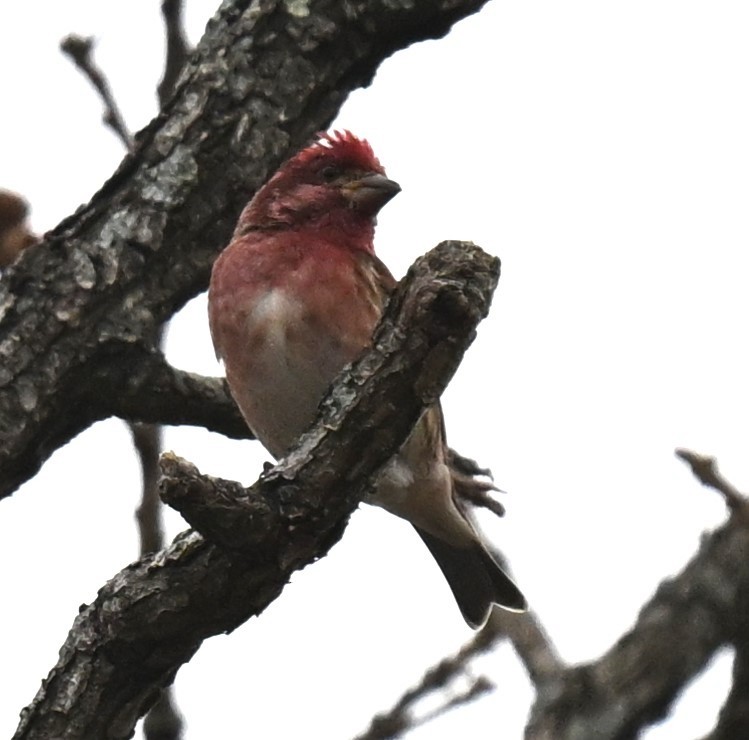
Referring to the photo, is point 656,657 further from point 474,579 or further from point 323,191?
point 323,191

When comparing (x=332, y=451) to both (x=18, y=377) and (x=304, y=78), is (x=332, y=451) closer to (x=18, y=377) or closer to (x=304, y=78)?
(x=18, y=377)

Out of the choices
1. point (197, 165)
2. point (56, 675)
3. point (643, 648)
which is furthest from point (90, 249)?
point (643, 648)

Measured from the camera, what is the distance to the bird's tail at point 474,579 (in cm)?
664

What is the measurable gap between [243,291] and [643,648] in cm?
247

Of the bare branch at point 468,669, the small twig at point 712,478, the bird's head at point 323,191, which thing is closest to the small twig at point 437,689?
the bare branch at point 468,669

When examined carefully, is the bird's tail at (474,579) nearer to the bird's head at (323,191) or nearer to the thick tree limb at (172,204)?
the bird's head at (323,191)

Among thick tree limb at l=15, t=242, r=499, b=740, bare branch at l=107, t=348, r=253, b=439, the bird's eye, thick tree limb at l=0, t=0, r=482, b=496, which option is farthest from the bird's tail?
thick tree limb at l=15, t=242, r=499, b=740

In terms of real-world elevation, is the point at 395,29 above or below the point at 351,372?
above

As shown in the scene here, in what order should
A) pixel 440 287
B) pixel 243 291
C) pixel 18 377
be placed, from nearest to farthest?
pixel 440 287
pixel 18 377
pixel 243 291

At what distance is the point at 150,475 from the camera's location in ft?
15.5

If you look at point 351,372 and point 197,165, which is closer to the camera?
point 351,372

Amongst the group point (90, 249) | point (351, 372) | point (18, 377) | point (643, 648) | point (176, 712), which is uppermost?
point (90, 249)

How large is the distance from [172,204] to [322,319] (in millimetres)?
706

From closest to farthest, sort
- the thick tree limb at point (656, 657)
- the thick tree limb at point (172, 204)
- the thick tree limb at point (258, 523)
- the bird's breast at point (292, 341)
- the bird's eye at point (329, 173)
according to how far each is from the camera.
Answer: the thick tree limb at point (258, 523) < the thick tree limb at point (656, 657) < the thick tree limb at point (172, 204) < the bird's breast at point (292, 341) < the bird's eye at point (329, 173)
